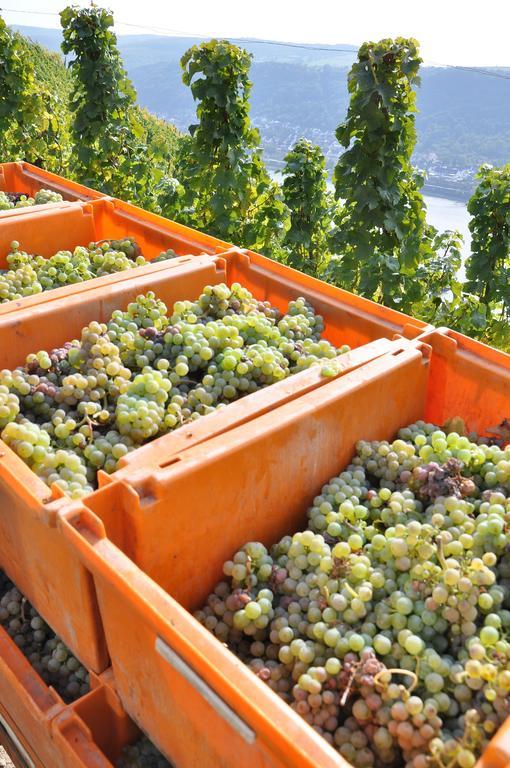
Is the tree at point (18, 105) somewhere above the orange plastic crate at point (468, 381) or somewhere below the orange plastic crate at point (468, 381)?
above

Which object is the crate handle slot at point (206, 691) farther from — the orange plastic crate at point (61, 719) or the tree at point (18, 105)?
the tree at point (18, 105)

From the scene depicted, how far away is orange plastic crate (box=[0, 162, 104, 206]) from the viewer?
382cm

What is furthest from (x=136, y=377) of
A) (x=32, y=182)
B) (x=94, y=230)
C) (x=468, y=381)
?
(x=32, y=182)

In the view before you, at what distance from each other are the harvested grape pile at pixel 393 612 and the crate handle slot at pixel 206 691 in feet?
0.83

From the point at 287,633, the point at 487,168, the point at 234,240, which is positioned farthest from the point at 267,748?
the point at 234,240

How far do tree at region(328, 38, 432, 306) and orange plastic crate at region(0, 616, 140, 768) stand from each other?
11.9 ft

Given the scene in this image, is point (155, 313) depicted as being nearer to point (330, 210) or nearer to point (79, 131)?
point (330, 210)

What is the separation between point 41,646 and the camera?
1819 millimetres

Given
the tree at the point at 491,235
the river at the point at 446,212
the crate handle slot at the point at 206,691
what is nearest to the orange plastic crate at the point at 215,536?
the crate handle slot at the point at 206,691

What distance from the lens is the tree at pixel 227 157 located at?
5.10 m

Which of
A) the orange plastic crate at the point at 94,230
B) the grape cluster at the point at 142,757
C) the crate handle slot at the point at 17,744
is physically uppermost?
the orange plastic crate at the point at 94,230

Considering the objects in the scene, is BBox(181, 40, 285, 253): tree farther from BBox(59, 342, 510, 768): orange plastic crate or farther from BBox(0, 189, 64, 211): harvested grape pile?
BBox(59, 342, 510, 768): orange plastic crate

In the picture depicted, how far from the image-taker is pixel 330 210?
19.6ft

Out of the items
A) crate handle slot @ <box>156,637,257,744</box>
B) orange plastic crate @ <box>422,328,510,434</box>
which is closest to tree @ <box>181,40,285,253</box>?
orange plastic crate @ <box>422,328,510,434</box>
